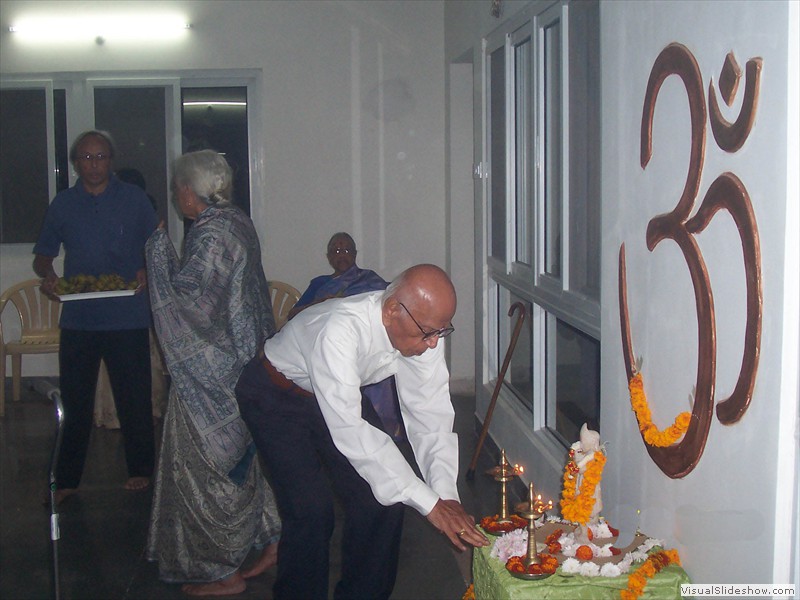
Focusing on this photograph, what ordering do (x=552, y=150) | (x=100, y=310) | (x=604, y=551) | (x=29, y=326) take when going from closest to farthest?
(x=604, y=551), (x=552, y=150), (x=100, y=310), (x=29, y=326)

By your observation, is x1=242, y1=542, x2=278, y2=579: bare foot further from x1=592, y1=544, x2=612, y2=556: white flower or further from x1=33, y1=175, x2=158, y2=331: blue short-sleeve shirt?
x1=592, y1=544, x2=612, y2=556: white flower

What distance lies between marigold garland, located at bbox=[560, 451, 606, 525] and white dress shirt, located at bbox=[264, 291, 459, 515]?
0.31m

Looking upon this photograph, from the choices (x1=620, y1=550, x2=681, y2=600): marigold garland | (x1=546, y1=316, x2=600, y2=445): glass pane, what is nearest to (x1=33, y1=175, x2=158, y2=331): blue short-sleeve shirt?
(x1=546, y1=316, x2=600, y2=445): glass pane

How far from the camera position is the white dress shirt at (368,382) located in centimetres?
246

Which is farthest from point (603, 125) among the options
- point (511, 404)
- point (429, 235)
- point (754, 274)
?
point (429, 235)

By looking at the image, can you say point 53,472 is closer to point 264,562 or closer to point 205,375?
point 205,375

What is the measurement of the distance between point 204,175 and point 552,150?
1.58 meters

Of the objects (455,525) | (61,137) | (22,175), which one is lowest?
(455,525)

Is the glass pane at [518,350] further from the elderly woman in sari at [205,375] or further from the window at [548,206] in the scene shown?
the elderly woman in sari at [205,375]

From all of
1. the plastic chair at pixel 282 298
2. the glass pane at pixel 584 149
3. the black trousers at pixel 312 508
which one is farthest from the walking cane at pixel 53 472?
the plastic chair at pixel 282 298

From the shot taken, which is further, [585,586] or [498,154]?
[498,154]

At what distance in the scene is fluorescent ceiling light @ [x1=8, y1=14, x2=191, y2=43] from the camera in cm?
696

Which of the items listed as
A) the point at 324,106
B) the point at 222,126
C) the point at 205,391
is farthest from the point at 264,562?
the point at 222,126

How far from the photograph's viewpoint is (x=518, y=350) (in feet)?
17.3
